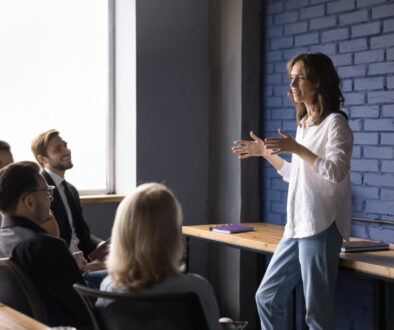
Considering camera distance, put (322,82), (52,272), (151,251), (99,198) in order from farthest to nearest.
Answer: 1. (99,198)
2. (322,82)
3. (52,272)
4. (151,251)

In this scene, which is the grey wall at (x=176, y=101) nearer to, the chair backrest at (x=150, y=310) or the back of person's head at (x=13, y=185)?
the back of person's head at (x=13, y=185)

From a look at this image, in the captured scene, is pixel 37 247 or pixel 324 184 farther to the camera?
pixel 324 184

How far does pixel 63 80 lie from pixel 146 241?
2.92 m

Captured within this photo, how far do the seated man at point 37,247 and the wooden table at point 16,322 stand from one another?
0.62 feet

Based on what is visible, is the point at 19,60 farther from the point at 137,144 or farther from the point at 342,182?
the point at 342,182

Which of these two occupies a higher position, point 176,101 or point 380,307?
point 176,101

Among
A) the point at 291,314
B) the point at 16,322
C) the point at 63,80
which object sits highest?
the point at 63,80

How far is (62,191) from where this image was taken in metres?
3.70

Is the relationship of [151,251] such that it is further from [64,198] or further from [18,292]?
[64,198]

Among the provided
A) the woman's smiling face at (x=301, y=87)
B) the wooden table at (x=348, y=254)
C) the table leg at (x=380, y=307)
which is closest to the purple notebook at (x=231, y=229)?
the wooden table at (x=348, y=254)

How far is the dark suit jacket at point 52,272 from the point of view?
2088mm

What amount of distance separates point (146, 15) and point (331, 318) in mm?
2500

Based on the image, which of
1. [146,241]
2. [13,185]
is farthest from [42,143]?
[146,241]

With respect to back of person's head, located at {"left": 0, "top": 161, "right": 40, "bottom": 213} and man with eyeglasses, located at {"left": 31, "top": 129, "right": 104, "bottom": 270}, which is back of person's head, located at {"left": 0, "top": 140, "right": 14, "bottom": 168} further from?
back of person's head, located at {"left": 0, "top": 161, "right": 40, "bottom": 213}
